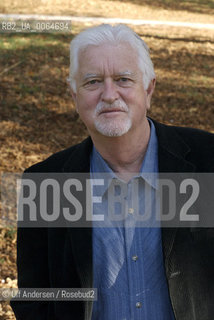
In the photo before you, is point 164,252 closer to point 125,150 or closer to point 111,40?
point 125,150

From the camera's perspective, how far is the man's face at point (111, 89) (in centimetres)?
273

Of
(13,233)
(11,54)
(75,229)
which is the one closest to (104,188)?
(75,229)

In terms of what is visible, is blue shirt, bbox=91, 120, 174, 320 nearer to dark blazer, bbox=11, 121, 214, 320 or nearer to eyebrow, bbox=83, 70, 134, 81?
dark blazer, bbox=11, 121, 214, 320

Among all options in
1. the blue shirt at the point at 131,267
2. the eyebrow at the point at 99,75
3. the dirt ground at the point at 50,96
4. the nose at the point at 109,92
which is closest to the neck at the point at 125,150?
the blue shirt at the point at 131,267

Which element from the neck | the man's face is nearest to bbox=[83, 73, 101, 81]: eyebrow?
the man's face

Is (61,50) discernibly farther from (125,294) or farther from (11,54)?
(125,294)

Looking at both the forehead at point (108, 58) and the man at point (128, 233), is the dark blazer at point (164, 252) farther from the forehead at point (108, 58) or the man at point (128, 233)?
the forehead at point (108, 58)

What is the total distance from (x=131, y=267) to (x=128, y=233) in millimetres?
190

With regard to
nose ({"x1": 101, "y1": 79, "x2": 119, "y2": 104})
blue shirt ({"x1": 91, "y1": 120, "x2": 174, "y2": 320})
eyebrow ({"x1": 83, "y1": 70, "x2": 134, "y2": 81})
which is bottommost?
blue shirt ({"x1": 91, "y1": 120, "x2": 174, "y2": 320})

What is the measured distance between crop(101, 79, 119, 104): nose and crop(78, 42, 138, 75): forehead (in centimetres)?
6

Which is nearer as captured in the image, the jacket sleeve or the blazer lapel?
the blazer lapel

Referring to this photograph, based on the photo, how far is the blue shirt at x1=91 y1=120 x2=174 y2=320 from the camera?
2734 mm

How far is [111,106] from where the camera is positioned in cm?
273

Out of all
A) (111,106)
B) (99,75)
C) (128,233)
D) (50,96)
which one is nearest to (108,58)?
(99,75)
